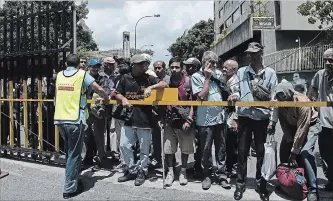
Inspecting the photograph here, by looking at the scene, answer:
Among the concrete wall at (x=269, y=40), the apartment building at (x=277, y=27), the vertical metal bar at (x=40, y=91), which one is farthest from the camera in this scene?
the concrete wall at (x=269, y=40)

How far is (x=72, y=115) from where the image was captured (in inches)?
201

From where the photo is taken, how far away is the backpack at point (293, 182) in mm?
4641

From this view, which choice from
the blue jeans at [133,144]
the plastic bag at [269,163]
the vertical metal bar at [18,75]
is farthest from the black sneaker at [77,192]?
the plastic bag at [269,163]

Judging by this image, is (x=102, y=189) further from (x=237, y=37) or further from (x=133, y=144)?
(x=237, y=37)

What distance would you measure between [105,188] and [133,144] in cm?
76

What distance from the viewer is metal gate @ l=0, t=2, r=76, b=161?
20.8 feet

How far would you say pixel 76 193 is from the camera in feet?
17.0

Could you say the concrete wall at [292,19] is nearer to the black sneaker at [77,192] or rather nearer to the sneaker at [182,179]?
the sneaker at [182,179]

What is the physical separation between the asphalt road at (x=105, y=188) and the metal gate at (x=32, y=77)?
635 millimetres

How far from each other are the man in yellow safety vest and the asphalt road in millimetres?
→ 304

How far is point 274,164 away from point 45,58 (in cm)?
411

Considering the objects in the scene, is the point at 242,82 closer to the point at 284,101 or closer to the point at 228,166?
the point at 284,101

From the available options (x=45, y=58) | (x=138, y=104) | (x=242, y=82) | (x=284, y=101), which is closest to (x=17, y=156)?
(x=45, y=58)

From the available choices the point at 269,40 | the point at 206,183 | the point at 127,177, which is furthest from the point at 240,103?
the point at 269,40
